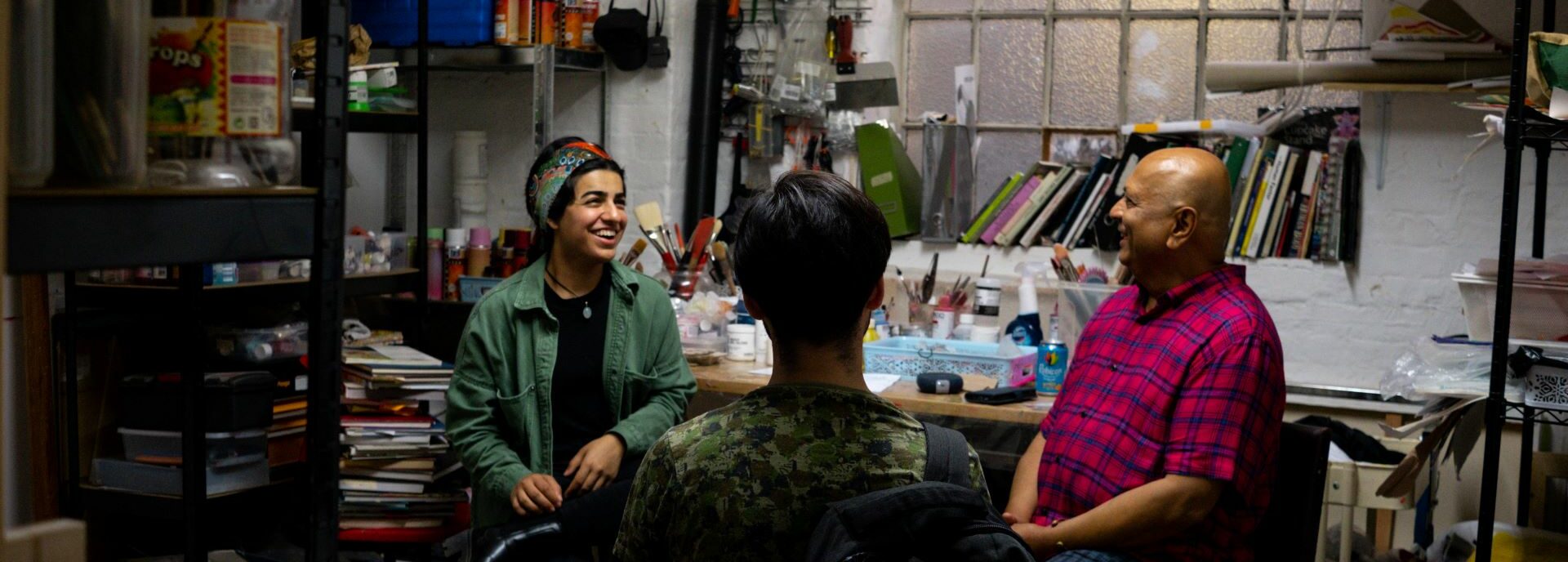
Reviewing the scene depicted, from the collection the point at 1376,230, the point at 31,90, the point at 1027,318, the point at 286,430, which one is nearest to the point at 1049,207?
the point at 1027,318

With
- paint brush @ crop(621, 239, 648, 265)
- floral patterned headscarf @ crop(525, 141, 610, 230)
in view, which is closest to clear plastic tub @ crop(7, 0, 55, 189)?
floral patterned headscarf @ crop(525, 141, 610, 230)

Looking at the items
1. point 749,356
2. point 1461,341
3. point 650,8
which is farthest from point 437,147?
point 1461,341

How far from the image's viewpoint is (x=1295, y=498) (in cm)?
230

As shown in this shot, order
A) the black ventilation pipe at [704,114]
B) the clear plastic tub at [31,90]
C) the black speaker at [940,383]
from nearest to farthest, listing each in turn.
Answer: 1. the clear plastic tub at [31,90]
2. the black speaker at [940,383]
3. the black ventilation pipe at [704,114]

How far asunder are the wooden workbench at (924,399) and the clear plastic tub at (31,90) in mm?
1944

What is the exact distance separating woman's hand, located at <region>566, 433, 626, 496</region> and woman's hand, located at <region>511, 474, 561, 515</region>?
43 millimetres

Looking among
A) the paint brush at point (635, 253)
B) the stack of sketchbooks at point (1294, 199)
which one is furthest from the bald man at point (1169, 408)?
the paint brush at point (635, 253)

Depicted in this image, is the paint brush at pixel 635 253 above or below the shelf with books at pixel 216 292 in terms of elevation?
above

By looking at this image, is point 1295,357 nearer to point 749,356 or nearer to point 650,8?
point 749,356

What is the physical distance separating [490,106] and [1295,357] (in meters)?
2.80

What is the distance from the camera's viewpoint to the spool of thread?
415 cm

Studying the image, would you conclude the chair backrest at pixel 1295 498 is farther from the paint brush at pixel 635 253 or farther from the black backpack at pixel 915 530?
the paint brush at pixel 635 253

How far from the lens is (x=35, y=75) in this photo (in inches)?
34.3

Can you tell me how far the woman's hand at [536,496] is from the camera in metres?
2.56
